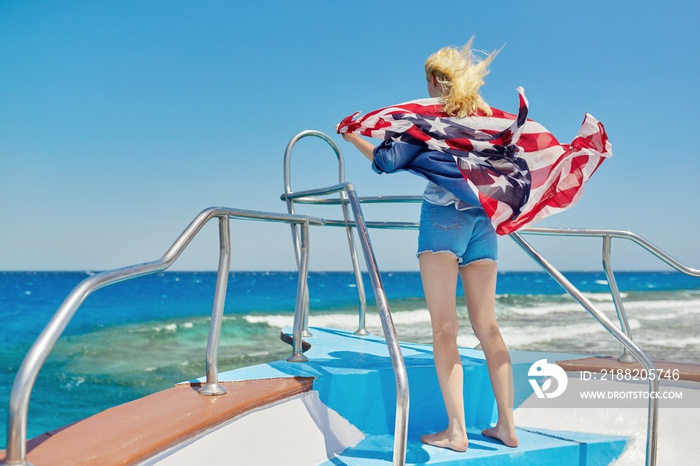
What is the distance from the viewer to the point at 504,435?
2506 mm

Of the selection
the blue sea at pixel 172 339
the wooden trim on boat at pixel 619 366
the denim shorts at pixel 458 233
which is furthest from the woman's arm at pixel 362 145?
the blue sea at pixel 172 339

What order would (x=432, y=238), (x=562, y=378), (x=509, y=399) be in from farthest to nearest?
(x=562, y=378) < (x=509, y=399) < (x=432, y=238)

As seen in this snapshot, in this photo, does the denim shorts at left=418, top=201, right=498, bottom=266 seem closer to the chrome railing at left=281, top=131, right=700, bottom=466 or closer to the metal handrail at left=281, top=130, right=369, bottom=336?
→ the chrome railing at left=281, top=131, right=700, bottom=466

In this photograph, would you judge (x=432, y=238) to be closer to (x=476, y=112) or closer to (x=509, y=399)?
(x=476, y=112)

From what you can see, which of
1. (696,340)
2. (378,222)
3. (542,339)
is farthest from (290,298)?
(378,222)

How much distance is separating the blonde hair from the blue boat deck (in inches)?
44.1

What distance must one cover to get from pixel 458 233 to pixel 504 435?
2.65 ft

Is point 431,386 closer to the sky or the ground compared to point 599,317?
closer to the ground

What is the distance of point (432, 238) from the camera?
2.42 metres

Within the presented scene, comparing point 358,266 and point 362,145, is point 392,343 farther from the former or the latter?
point 358,266

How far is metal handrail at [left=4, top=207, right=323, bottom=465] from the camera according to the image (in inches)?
51.6

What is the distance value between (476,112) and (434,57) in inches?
10.2

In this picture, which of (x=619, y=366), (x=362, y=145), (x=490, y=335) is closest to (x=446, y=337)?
(x=490, y=335)

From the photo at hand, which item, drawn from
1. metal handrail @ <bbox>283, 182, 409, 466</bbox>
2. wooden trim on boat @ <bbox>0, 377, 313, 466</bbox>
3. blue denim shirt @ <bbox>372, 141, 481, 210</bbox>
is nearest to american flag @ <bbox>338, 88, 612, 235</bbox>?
blue denim shirt @ <bbox>372, 141, 481, 210</bbox>
